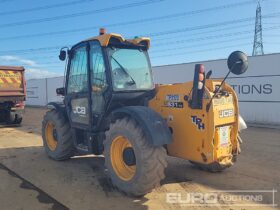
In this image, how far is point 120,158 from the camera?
5285 mm

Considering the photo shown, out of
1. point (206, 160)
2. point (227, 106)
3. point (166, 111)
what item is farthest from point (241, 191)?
point (166, 111)

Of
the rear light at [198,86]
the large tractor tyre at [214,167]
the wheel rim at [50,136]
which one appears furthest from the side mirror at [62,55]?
the large tractor tyre at [214,167]

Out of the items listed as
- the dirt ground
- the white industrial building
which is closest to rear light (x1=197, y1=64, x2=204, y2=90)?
the dirt ground

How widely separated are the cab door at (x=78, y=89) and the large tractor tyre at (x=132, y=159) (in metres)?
1.13

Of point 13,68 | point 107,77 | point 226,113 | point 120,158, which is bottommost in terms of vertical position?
point 120,158

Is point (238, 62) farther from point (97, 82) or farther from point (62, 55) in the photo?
point (62, 55)

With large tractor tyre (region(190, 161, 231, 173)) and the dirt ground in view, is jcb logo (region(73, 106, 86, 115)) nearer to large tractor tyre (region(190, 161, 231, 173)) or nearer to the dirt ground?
the dirt ground

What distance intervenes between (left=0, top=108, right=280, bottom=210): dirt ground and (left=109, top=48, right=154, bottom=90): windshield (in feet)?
5.43

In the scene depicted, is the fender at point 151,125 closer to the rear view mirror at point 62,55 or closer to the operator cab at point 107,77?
the operator cab at point 107,77

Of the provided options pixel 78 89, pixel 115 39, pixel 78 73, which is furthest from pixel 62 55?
pixel 115 39

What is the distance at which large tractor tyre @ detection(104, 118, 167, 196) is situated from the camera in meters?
4.61

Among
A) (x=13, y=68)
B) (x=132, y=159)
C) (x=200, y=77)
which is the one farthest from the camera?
(x=13, y=68)

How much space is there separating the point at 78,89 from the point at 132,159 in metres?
2.27

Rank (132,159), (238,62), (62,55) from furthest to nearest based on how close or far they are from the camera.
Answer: (62,55), (132,159), (238,62)
